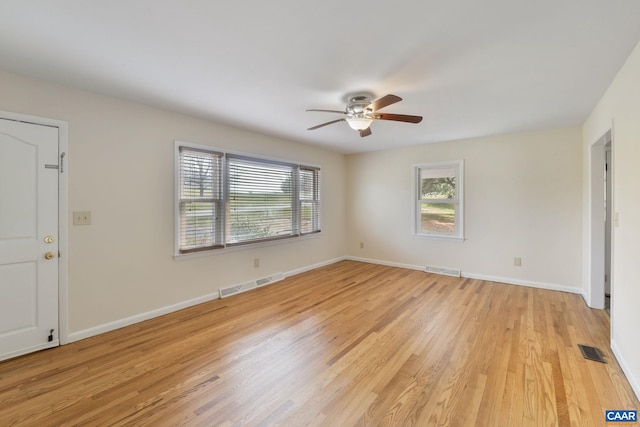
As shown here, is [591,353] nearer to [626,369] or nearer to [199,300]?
[626,369]

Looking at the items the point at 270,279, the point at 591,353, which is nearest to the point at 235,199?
the point at 270,279

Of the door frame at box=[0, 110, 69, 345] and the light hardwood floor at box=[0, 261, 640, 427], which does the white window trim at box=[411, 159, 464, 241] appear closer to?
the light hardwood floor at box=[0, 261, 640, 427]

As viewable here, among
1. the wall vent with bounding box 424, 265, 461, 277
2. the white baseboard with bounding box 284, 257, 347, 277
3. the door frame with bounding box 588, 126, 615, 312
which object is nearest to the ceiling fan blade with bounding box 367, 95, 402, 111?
the door frame with bounding box 588, 126, 615, 312

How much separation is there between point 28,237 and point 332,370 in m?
2.87

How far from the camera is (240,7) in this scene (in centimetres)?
157

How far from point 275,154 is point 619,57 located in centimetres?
391

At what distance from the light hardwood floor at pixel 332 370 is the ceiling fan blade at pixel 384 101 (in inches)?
86.0

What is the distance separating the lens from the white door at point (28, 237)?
233cm

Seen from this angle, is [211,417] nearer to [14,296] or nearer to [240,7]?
[14,296]

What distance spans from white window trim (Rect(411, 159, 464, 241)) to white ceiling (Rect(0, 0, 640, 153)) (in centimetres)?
177

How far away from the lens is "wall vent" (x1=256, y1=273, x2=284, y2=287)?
4.34m

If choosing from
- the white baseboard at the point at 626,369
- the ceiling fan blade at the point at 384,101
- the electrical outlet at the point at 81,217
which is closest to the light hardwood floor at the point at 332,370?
the white baseboard at the point at 626,369

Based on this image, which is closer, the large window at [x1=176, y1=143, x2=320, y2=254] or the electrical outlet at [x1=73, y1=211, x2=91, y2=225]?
the electrical outlet at [x1=73, y1=211, x2=91, y2=225]

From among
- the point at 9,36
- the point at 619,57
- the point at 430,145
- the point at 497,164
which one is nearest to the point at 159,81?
the point at 9,36
